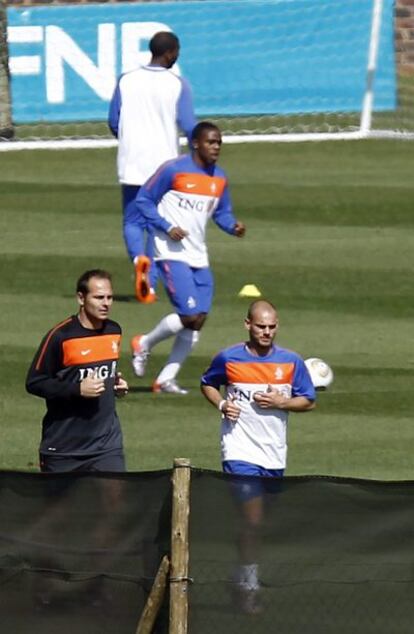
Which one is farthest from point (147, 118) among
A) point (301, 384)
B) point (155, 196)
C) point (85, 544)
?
point (85, 544)

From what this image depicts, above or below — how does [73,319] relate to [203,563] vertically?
above

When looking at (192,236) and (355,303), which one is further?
(355,303)

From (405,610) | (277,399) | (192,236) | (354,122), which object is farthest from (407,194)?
(405,610)

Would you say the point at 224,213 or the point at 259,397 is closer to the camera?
the point at 259,397

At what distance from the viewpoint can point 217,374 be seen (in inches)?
426

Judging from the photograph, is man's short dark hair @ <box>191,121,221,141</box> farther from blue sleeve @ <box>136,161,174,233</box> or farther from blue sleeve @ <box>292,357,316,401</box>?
blue sleeve @ <box>292,357,316,401</box>

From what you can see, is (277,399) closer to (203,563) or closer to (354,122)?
(203,563)

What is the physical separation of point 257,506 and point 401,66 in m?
17.4

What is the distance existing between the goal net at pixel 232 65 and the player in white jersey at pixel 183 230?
909 cm

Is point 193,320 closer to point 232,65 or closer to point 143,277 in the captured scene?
point 143,277

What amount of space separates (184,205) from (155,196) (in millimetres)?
251

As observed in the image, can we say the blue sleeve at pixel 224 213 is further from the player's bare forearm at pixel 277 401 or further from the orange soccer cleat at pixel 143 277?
the player's bare forearm at pixel 277 401

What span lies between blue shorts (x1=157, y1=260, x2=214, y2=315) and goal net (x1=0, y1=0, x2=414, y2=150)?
30.2ft

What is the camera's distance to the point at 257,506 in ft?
29.3
